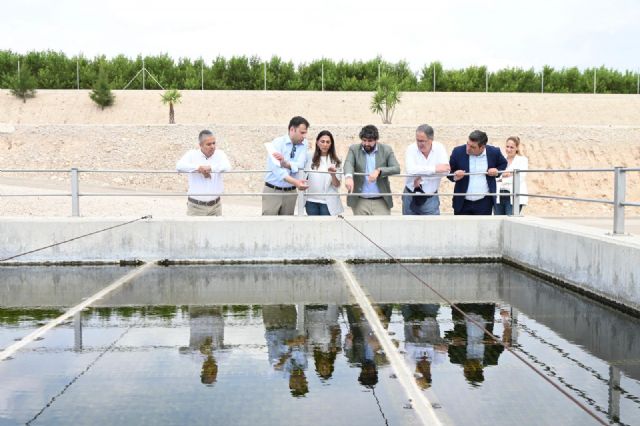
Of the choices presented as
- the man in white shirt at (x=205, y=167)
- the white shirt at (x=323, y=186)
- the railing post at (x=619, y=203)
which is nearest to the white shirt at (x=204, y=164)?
the man in white shirt at (x=205, y=167)

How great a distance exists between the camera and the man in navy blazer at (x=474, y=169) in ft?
38.4

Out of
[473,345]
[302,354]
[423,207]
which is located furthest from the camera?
[423,207]

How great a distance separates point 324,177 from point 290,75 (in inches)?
2668

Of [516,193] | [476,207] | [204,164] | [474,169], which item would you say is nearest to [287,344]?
[204,164]

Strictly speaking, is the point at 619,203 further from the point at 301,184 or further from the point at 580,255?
the point at 301,184

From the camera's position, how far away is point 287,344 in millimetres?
6840

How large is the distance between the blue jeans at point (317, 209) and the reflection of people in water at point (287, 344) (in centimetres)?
346

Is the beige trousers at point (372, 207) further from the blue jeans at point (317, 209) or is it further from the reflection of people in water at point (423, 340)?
the reflection of people in water at point (423, 340)

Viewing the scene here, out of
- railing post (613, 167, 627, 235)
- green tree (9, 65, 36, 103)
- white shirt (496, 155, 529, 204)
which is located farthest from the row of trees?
railing post (613, 167, 627, 235)

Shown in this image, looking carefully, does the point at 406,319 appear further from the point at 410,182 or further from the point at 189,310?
the point at 410,182

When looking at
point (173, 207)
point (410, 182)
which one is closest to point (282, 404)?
point (410, 182)

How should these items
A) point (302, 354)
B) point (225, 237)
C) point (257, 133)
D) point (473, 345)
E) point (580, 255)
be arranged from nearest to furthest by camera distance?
point (302, 354), point (473, 345), point (580, 255), point (225, 237), point (257, 133)

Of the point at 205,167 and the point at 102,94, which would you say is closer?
the point at 205,167

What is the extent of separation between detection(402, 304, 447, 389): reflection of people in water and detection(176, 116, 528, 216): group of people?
10.4ft
